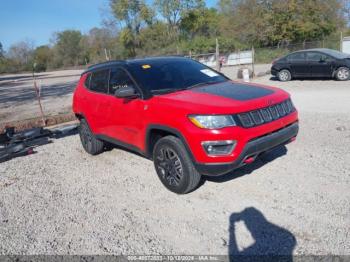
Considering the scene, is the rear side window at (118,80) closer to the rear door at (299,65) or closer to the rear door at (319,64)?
the rear door at (319,64)

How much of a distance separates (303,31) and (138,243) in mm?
36882

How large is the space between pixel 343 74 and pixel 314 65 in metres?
1.27

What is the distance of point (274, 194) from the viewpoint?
4.04 meters

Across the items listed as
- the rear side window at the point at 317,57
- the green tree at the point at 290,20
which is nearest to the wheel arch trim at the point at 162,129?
the rear side window at the point at 317,57

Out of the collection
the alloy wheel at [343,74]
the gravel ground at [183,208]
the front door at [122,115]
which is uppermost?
the front door at [122,115]

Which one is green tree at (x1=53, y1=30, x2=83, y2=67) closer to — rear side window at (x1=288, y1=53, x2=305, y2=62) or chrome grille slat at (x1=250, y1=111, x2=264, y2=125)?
rear side window at (x1=288, y1=53, x2=305, y2=62)

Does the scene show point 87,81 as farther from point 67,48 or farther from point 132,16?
point 67,48

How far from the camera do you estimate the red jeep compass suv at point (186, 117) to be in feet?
11.9

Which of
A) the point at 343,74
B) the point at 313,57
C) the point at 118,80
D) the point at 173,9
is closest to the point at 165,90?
the point at 118,80

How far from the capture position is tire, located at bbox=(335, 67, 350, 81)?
13408 millimetres

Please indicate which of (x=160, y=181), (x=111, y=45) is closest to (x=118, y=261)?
(x=160, y=181)

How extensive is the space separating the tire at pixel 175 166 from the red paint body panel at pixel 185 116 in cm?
20

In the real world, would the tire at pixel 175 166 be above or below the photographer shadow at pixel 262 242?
above

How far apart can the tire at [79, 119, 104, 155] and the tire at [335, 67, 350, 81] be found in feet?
37.4
